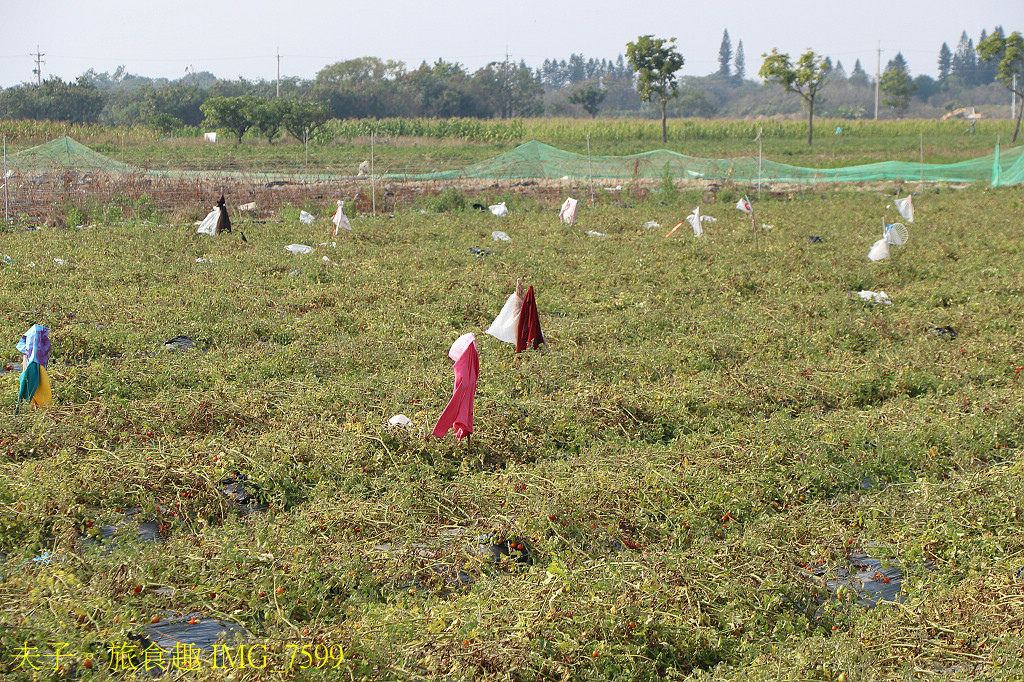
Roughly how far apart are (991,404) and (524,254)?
7.50m

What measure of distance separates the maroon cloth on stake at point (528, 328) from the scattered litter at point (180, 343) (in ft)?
9.98

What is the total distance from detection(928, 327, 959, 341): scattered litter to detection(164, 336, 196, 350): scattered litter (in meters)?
7.10

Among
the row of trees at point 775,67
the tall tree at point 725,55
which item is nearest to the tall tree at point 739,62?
the tall tree at point 725,55

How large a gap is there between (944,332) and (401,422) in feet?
18.4

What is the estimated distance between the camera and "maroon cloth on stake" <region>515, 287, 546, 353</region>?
23.9ft

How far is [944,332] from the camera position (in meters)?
8.04

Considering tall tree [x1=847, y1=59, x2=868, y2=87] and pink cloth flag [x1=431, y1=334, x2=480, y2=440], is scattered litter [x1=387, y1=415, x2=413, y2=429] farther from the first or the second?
tall tree [x1=847, y1=59, x2=868, y2=87]

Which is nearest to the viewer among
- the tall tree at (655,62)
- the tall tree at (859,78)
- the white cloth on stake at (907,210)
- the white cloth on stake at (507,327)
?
the white cloth on stake at (507,327)

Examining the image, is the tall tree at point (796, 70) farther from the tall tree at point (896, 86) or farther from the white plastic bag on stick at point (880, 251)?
the tall tree at point (896, 86)

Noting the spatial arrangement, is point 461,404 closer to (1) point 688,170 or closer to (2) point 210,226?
(2) point 210,226

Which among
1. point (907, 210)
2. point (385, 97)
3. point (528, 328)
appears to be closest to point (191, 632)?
point (528, 328)

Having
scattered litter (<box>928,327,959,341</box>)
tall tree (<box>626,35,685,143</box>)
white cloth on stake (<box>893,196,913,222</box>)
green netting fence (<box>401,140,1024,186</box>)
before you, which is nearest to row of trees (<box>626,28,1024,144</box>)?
tall tree (<box>626,35,685,143</box>)

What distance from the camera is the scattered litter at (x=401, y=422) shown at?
5461 millimetres

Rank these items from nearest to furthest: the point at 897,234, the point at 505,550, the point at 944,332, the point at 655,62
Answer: the point at 505,550, the point at 944,332, the point at 897,234, the point at 655,62
